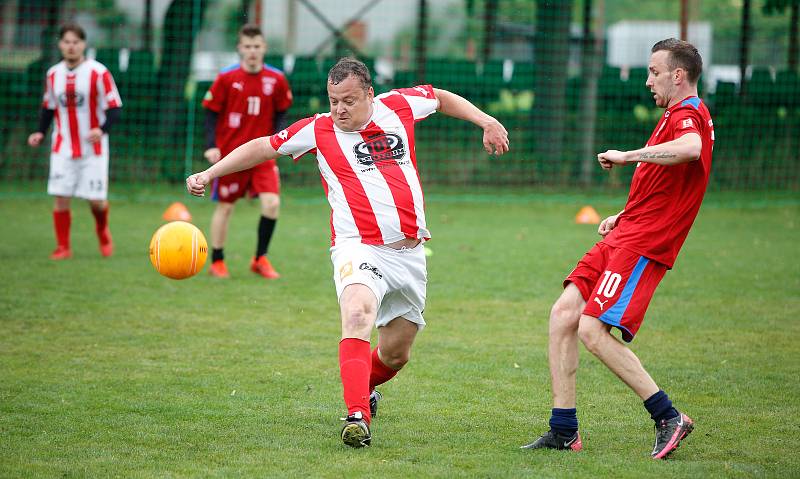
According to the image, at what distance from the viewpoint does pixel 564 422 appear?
16.1 ft

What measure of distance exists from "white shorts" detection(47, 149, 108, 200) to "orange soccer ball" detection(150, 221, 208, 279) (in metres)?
4.69

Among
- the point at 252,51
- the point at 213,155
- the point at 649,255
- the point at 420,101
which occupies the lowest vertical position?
the point at 649,255

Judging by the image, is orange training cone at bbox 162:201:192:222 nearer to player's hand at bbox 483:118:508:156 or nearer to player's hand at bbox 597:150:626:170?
player's hand at bbox 483:118:508:156

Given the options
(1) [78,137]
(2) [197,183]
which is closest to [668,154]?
(2) [197,183]

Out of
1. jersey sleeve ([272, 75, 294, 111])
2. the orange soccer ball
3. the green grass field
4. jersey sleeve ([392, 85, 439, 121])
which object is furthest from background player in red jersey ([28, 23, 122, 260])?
jersey sleeve ([392, 85, 439, 121])

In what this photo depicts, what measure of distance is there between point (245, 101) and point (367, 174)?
5.08 meters

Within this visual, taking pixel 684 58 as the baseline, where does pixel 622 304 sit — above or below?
below

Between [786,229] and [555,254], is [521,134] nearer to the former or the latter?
[786,229]

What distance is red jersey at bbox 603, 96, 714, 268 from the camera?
15.8 feet

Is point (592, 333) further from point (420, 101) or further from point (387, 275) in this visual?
point (420, 101)

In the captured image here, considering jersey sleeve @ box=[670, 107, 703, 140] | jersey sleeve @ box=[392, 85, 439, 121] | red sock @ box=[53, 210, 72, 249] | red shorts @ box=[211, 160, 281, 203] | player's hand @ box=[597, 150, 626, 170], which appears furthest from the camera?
red sock @ box=[53, 210, 72, 249]

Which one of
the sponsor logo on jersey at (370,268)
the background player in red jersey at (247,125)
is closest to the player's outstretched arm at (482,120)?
the sponsor logo on jersey at (370,268)

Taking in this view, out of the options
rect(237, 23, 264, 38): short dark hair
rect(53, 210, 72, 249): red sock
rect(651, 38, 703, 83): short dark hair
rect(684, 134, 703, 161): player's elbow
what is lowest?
rect(53, 210, 72, 249): red sock

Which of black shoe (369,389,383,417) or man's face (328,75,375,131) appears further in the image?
black shoe (369,389,383,417)
